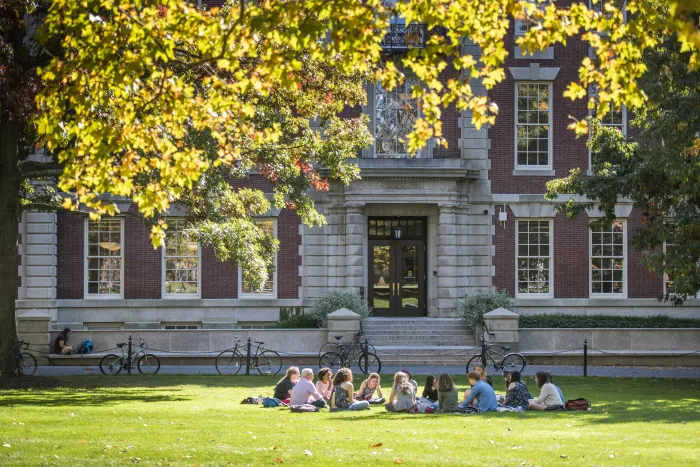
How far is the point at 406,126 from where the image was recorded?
106 feet

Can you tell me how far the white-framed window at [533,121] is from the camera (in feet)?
106

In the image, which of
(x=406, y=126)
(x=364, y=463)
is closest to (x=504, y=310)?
(x=406, y=126)

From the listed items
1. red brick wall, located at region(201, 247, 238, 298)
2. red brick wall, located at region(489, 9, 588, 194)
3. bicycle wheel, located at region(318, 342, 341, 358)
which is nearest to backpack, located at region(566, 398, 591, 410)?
bicycle wheel, located at region(318, 342, 341, 358)

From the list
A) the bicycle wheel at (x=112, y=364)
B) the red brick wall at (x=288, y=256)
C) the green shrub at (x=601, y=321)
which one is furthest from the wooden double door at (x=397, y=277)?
the bicycle wheel at (x=112, y=364)

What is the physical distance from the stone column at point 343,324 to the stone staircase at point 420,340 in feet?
3.37

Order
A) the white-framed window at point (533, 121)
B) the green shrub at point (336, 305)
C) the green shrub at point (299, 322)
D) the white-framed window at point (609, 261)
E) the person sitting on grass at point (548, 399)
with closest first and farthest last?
1. the person sitting on grass at point (548, 399)
2. the green shrub at point (336, 305)
3. the green shrub at point (299, 322)
4. the white-framed window at point (533, 121)
5. the white-framed window at point (609, 261)

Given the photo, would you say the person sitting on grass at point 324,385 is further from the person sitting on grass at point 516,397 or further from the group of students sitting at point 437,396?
the person sitting on grass at point 516,397

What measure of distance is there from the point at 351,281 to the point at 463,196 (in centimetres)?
455

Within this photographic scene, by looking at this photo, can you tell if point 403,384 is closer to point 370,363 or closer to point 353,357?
point 370,363

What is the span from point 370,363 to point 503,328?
4.05 meters

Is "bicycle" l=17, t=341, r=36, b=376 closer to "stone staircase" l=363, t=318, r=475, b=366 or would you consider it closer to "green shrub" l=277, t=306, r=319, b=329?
"green shrub" l=277, t=306, r=319, b=329

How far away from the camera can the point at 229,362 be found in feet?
87.5

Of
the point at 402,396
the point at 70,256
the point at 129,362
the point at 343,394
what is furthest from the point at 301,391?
the point at 70,256

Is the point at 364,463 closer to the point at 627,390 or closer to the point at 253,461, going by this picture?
the point at 253,461
